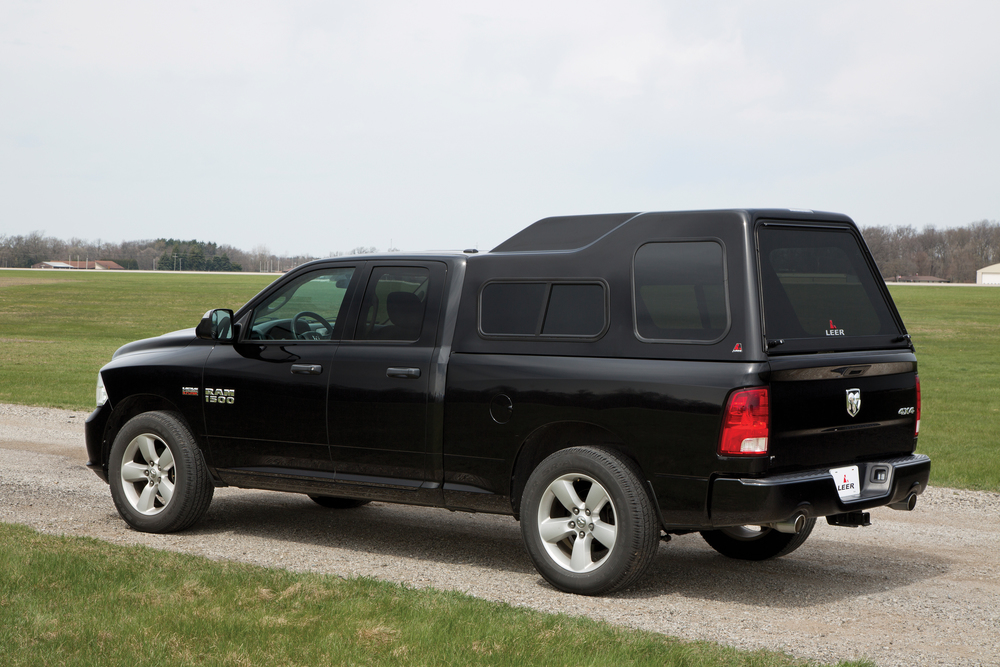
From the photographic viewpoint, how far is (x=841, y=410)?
570 cm

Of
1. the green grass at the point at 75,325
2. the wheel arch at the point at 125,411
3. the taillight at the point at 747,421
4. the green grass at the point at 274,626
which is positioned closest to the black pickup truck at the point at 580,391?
the taillight at the point at 747,421

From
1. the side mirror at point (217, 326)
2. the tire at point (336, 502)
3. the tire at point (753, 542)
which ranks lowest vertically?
the tire at point (336, 502)

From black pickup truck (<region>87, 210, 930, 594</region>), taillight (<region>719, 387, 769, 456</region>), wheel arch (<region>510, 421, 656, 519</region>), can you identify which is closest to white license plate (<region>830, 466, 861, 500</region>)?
black pickup truck (<region>87, 210, 930, 594</region>)

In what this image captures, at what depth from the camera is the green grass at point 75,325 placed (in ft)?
62.0

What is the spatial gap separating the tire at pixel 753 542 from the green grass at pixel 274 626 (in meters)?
2.16

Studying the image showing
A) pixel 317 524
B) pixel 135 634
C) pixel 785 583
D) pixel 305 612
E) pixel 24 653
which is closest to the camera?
pixel 24 653

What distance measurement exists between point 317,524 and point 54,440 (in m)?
5.63

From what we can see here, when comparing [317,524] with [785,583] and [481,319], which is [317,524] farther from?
[785,583]

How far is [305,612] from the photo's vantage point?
515cm

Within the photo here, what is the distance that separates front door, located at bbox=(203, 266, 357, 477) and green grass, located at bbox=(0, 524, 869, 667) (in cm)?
118

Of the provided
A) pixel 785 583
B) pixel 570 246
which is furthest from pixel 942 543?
pixel 570 246

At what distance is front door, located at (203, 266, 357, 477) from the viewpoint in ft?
22.6

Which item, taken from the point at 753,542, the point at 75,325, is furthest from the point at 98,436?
the point at 75,325

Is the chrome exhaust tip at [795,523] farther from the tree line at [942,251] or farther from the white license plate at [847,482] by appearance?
the tree line at [942,251]
